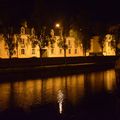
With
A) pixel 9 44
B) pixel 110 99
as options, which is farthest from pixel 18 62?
pixel 110 99

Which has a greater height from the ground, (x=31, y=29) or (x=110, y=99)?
(x=31, y=29)

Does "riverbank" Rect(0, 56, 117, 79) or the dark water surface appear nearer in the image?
the dark water surface

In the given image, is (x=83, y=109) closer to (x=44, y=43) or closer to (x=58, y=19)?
(x=44, y=43)

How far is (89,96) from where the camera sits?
1800cm

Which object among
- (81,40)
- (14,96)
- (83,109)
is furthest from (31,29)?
(83,109)

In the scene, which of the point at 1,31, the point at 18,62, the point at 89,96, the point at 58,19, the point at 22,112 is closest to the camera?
the point at 22,112

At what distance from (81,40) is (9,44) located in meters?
18.6

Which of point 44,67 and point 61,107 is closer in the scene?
point 61,107

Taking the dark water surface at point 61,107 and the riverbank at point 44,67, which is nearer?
the dark water surface at point 61,107

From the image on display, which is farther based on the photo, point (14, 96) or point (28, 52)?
point (28, 52)

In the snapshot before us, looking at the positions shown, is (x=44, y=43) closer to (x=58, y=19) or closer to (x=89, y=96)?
(x=58, y=19)

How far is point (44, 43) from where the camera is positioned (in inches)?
2170

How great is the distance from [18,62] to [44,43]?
10088 millimetres

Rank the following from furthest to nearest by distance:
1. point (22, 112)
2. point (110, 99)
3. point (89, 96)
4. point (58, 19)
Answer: point (58, 19)
point (89, 96)
point (110, 99)
point (22, 112)
